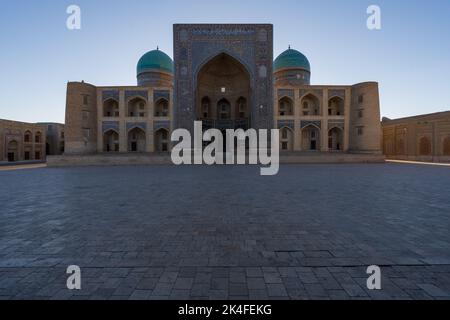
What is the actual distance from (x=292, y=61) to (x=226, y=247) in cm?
2825

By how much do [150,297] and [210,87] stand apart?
24.1m

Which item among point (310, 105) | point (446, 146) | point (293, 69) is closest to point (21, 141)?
point (293, 69)

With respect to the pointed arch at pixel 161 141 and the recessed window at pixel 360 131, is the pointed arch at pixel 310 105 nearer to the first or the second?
the recessed window at pixel 360 131

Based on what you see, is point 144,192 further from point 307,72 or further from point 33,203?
point 307,72

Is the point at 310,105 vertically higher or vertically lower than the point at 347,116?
higher

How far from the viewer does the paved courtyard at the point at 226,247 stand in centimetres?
191

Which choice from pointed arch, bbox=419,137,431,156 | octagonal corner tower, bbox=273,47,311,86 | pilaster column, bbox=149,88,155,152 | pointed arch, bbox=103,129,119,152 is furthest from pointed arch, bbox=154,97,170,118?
pointed arch, bbox=419,137,431,156

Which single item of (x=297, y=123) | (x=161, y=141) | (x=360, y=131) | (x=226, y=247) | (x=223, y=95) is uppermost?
(x=223, y=95)

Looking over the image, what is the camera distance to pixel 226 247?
2.72 metres

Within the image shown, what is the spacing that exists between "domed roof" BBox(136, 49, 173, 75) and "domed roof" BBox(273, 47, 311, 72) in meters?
13.7

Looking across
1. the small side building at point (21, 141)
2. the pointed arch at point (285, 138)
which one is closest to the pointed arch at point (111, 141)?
the small side building at point (21, 141)

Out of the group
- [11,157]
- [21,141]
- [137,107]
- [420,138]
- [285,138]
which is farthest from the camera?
[21,141]

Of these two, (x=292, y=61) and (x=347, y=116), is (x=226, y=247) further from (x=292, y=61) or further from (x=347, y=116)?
(x=292, y=61)
